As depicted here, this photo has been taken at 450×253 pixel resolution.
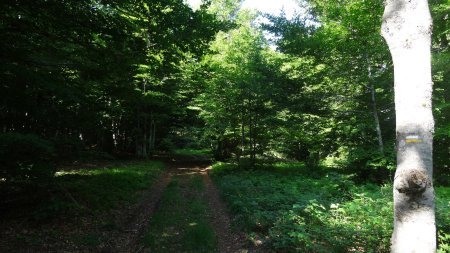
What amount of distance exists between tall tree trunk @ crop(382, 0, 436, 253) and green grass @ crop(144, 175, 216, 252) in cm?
439

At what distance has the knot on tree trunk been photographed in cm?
286

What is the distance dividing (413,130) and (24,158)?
734cm

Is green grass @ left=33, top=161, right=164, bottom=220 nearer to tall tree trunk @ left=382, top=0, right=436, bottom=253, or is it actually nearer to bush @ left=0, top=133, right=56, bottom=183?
bush @ left=0, top=133, right=56, bottom=183

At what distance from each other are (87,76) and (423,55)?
29.0 ft

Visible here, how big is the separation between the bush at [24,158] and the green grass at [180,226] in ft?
9.19

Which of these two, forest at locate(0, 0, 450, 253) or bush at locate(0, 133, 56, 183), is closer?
forest at locate(0, 0, 450, 253)

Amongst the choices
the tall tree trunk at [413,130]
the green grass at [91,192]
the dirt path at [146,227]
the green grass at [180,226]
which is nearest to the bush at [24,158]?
the green grass at [91,192]

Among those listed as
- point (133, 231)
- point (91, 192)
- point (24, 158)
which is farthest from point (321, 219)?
point (91, 192)

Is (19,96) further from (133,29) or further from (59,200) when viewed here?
(133,29)

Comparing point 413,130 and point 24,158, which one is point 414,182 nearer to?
point 413,130

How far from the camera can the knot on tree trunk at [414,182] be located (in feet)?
9.37

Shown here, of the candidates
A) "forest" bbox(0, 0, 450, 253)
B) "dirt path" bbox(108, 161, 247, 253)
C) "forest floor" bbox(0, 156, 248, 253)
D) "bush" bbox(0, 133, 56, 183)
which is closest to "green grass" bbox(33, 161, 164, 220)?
"forest" bbox(0, 0, 450, 253)

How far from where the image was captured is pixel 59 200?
7836 millimetres

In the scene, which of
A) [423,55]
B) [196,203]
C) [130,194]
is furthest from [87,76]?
[423,55]
